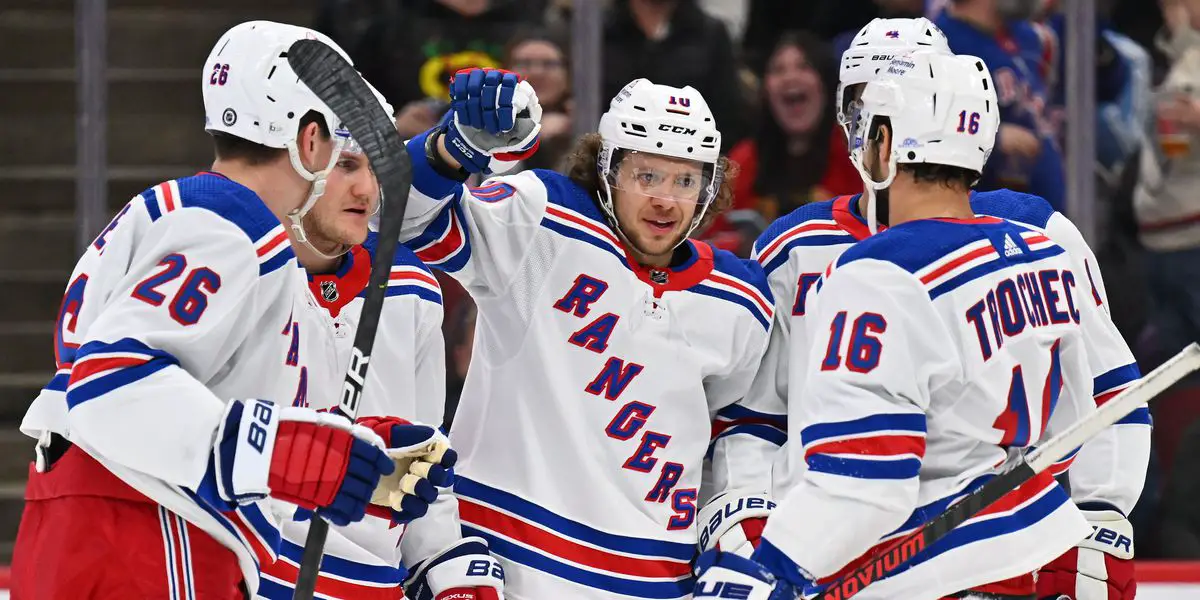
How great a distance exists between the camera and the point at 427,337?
106 inches

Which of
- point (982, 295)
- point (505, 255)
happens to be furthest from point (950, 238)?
point (505, 255)

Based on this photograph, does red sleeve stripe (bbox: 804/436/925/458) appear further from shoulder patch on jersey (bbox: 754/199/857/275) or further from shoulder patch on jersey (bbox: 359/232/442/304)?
shoulder patch on jersey (bbox: 359/232/442/304)

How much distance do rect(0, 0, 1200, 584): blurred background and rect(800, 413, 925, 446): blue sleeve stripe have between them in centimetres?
220

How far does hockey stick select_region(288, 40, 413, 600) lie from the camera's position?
2.02 m

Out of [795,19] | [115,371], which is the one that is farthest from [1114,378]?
[795,19]

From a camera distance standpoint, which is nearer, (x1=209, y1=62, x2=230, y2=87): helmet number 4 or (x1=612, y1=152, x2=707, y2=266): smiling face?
(x1=209, y1=62, x2=230, y2=87): helmet number 4

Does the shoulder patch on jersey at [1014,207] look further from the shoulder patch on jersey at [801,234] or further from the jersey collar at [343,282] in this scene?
the jersey collar at [343,282]

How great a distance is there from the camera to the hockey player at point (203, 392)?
1.82m

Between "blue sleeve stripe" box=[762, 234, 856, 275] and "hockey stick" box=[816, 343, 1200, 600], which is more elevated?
"blue sleeve stripe" box=[762, 234, 856, 275]

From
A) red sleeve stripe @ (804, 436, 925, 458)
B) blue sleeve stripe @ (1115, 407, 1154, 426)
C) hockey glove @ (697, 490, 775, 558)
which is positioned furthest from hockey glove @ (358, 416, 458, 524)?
blue sleeve stripe @ (1115, 407, 1154, 426)

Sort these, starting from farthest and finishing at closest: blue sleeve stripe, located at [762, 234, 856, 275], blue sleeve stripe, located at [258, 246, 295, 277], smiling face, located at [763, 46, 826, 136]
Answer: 1. smiling face, located at [763, 46, 826, 136]
2. blue sleeve stripe, located at [762, 234, 856, 275]
3. blue sleeve stripe, located at [258, 246, 295, 277]

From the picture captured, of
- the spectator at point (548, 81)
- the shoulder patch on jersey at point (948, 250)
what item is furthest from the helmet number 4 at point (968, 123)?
the spectator at point (548, 81)

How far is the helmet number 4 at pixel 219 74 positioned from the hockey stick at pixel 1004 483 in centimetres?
107

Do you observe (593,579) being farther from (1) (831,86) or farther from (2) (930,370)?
(1) (831,86)
